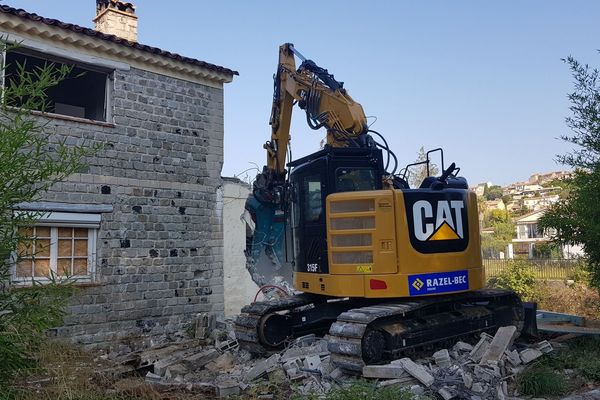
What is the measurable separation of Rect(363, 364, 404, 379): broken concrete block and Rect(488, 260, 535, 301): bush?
11.6 m

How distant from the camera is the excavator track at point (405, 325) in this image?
7164 millimetres

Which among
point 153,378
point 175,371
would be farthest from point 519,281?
point 153,378

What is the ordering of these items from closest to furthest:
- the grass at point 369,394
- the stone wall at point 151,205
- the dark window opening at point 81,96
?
the grass at point 369,394 < the stone wall at point 151,205 < the dark window opening at point 81,96

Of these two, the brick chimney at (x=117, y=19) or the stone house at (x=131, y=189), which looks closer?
the stone house at (x=131, y=189)

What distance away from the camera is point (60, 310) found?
430cm

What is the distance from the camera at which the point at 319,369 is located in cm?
730

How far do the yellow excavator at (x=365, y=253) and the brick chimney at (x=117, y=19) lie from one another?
4805 millimetres

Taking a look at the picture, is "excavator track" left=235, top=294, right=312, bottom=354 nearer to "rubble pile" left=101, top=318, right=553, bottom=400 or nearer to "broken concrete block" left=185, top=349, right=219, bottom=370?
"rubble pile" left=101, top=318, right=553, bottom=400

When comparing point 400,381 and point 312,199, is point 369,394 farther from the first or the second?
point 312,199

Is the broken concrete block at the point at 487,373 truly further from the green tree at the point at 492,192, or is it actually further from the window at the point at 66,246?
the green tree at the point at 492,192

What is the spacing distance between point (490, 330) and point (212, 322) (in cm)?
481

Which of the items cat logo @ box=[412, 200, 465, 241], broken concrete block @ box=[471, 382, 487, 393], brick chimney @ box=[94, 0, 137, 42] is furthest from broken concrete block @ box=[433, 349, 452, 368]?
brick chimney @ box=[94, 0, 137, 42]

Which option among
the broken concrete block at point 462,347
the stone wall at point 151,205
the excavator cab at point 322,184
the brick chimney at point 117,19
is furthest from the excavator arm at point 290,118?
the brick chimney at point 117,19

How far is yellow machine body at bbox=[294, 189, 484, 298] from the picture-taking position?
25.4 ft
